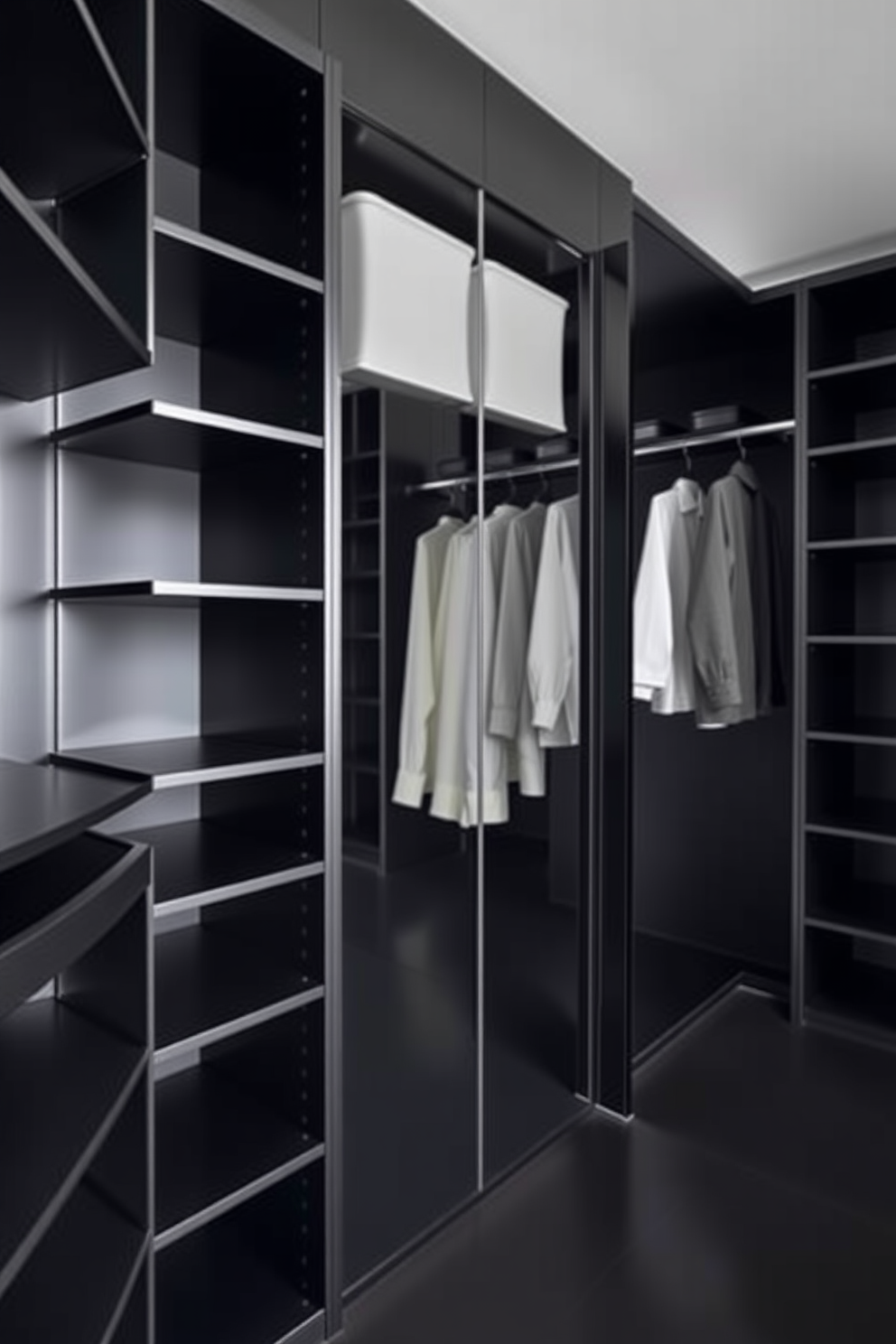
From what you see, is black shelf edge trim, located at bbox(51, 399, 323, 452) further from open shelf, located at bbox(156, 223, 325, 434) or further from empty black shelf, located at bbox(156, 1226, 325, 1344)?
empty black shelf, located at bbox(156, 1226, 325, 1344)

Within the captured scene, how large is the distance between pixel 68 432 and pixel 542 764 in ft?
4.61

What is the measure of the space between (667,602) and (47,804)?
2.16m

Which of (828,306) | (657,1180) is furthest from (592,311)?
(657,1180)

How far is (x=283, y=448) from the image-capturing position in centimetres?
163

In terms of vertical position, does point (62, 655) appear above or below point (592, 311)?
below

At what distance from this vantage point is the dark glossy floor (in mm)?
1788

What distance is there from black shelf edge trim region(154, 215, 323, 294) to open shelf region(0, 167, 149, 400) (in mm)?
223

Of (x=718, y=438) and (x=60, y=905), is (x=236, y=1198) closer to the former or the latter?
(x=60, y=905)

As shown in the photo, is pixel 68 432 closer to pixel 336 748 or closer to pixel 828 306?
pixel 336 748

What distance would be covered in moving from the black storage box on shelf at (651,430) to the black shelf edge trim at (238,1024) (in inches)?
86.4


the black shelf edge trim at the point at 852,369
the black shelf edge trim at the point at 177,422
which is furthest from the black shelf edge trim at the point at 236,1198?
the black shelf edge trim at the point at 852,369

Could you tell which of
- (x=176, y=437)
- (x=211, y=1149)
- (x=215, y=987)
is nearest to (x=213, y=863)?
(x=215, y=987)

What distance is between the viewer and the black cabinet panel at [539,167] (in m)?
2.11

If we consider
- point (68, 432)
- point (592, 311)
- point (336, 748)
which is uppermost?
point (592, 311)
